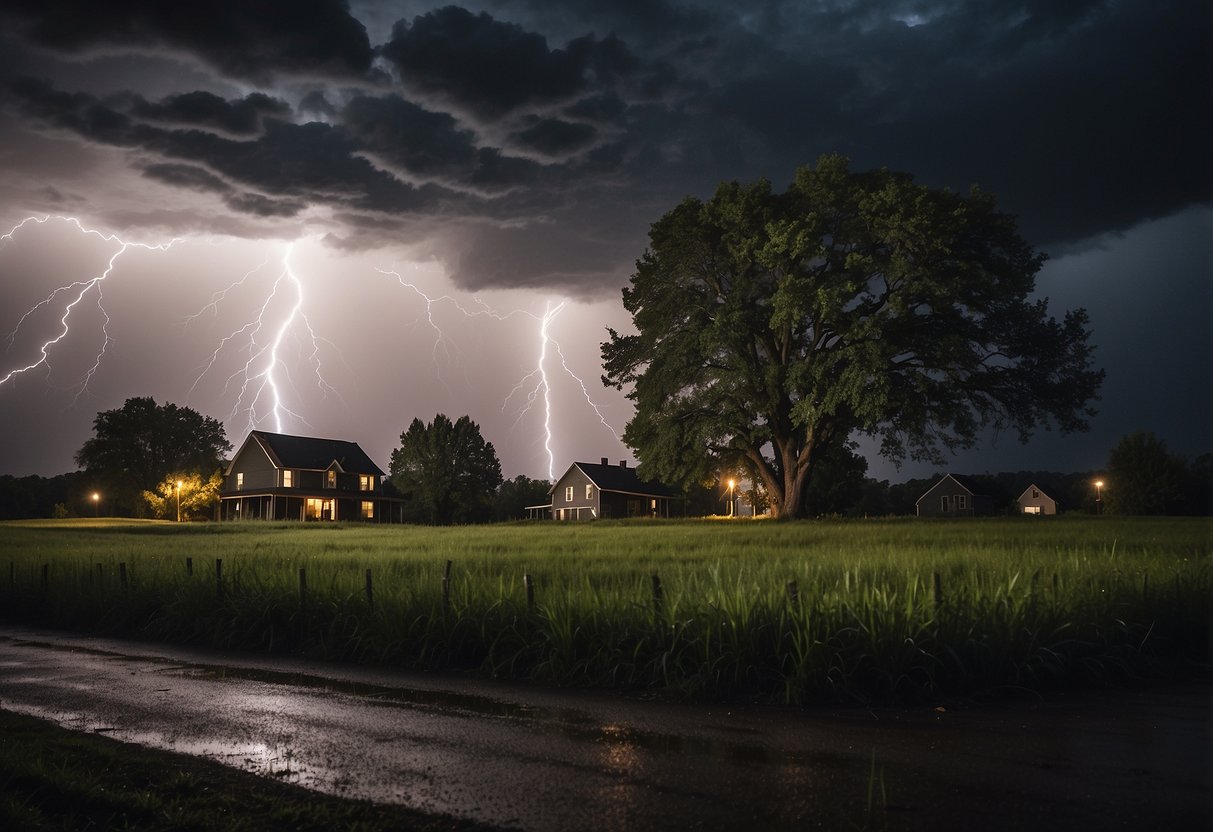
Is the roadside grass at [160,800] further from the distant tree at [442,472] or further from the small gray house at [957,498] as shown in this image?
the small gray house at [957,498]

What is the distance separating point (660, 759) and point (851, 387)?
28.9 metres

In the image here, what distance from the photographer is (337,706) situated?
8.87 m

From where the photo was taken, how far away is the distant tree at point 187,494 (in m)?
78.8

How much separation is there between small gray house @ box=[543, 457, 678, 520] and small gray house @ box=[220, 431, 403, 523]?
680 inches

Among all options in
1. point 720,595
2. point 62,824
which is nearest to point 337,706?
point 62,824

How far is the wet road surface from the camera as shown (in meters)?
5.50

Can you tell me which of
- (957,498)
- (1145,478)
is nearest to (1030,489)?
(957,498)

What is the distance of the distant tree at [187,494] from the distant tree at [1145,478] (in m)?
73.6

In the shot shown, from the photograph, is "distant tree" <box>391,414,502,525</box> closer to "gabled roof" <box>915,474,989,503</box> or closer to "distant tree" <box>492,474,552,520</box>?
"distant tree" <box>492,474,552,520</box>

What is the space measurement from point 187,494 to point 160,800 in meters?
81.1

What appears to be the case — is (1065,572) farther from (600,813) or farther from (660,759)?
(600,813)

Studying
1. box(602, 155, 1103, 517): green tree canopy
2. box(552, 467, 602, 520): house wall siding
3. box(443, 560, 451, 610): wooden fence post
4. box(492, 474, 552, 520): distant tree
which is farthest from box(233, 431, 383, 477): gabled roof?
box(443, 560, 451, 610): wooden fence post

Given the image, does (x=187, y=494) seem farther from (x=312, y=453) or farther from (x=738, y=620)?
(x=738, y=620)

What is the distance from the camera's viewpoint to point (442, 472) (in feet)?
288
